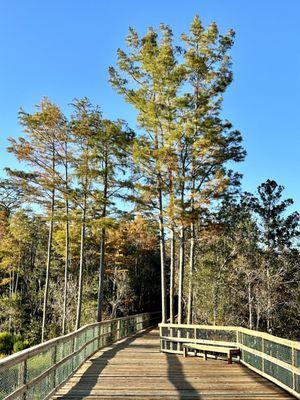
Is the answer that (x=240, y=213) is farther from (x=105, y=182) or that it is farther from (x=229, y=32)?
(x=229, y=32)

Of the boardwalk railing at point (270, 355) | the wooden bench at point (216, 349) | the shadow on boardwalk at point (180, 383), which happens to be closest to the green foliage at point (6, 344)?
the wooden bench at point (216, 349)

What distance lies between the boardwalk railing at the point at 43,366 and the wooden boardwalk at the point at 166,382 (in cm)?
31

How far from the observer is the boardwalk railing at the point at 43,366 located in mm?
4957

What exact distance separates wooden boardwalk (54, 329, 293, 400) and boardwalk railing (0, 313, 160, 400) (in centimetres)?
31

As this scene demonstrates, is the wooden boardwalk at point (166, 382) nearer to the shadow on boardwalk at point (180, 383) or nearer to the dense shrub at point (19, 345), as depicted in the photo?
the shadow on boardwalk at point (180, 383)

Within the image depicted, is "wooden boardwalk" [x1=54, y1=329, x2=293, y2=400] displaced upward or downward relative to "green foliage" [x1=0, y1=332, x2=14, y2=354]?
upward

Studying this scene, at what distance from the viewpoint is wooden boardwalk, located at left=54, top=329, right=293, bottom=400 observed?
7.47 metres

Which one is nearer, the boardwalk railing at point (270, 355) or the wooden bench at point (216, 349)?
the boardwalk railing at point (270, 355)

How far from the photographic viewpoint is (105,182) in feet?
76.2

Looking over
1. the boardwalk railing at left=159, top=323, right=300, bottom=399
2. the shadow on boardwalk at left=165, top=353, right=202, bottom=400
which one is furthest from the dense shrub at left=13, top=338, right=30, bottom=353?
the shadow on boardwalk at left=165, top=353, right=202, bottom=400

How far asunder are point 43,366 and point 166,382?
9.88 ft

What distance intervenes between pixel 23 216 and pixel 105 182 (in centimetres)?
1970

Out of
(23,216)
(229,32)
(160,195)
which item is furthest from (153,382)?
(23,216)

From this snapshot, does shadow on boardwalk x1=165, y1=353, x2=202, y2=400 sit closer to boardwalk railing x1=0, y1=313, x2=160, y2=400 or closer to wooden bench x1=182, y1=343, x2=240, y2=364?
wooden bench x1=182, y1=343, x2=240, y2=364
